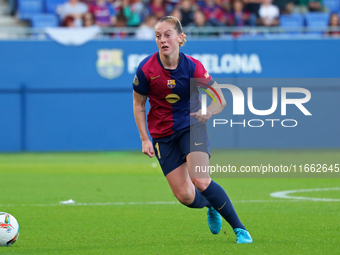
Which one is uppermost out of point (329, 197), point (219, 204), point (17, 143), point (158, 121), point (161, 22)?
point (161, 22)

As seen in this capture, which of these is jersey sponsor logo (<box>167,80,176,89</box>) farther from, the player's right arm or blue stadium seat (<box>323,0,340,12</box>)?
blue stadium seat (<box>323,0,340,12</box>)

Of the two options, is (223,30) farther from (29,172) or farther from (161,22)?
(161,22)

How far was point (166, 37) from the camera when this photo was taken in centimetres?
566

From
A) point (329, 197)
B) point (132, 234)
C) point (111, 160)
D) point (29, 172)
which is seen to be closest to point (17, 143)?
point (111, 160)

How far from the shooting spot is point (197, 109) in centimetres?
604

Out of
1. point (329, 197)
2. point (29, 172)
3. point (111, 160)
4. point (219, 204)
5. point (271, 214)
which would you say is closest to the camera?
point (219, 204)

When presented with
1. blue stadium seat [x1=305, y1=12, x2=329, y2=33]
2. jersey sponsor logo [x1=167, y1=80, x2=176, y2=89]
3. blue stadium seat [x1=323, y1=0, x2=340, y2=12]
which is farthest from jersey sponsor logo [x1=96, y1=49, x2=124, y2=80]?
jersey sponsor logo [x1=167, y1=80, x2=176, y2=89]

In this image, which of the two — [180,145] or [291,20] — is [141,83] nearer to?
[180,145]

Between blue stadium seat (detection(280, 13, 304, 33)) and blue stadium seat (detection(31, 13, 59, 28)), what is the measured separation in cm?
778

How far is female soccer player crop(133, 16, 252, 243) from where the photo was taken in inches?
223

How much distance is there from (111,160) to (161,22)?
37.5 ft

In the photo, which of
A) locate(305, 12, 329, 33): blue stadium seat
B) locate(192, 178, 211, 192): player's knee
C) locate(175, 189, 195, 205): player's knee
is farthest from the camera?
locate(305, 12, 329, 33): blue stadium seat

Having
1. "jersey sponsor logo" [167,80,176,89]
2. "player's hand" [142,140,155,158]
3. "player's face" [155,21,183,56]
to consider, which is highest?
"player's face" [155,21,183,56]

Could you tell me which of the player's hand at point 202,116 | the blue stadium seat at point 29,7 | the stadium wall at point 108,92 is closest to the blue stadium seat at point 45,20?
the blue stadium seat at point 29,7
